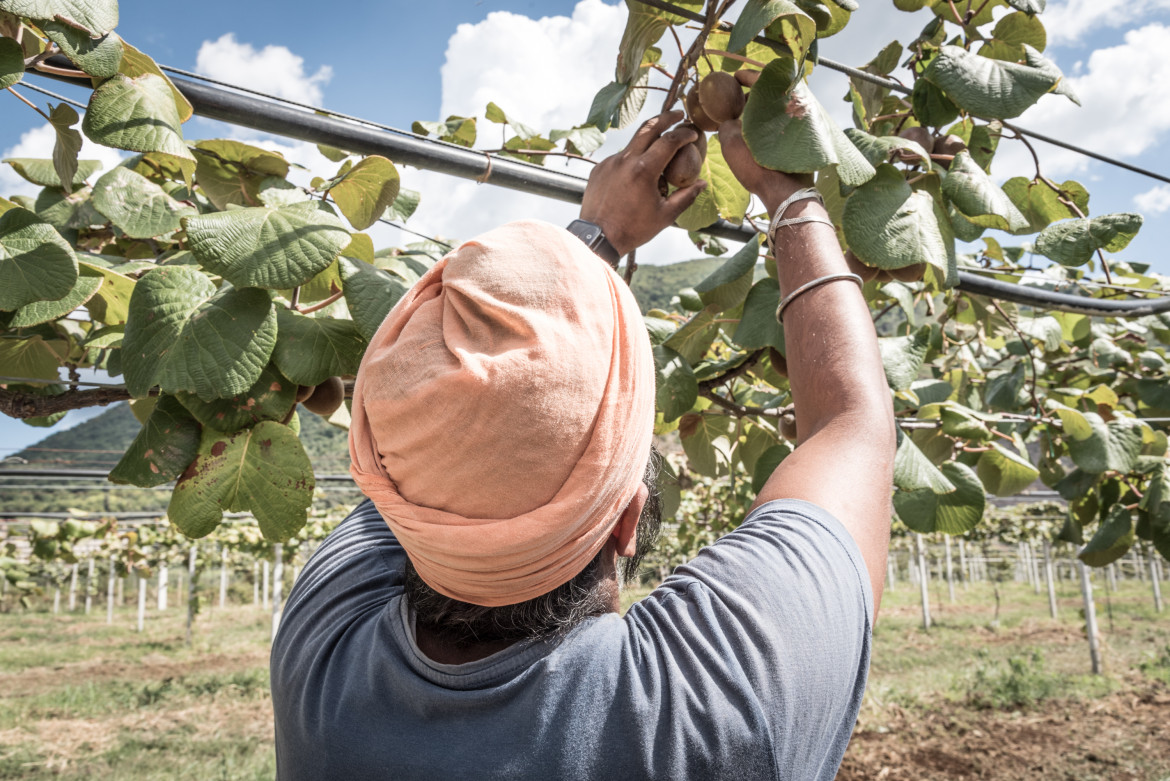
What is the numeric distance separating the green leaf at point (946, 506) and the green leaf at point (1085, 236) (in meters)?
0.55

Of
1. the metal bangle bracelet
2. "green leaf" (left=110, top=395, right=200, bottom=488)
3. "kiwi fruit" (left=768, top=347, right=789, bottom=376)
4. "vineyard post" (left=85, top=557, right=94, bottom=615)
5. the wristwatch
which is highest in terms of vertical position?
the wristwatch

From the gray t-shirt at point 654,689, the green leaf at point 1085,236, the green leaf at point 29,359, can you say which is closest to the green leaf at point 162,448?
the green leaf at point 29,359

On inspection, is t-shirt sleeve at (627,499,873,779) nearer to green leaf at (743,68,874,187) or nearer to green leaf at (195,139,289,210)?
green leaf at (743,68,874,187)

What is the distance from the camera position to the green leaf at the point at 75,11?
877 millimetres

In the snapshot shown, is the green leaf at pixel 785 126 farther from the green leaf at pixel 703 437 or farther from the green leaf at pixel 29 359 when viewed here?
the green leaf at pixel 29 359

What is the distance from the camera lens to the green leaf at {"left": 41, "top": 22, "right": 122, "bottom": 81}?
95cm

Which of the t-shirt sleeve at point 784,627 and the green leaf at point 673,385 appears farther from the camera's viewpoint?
the green leaf at point 673,385

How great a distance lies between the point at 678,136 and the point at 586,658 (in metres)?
0.83

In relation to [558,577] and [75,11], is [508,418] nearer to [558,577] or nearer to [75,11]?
[558,577]

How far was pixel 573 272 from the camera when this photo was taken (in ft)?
2.51

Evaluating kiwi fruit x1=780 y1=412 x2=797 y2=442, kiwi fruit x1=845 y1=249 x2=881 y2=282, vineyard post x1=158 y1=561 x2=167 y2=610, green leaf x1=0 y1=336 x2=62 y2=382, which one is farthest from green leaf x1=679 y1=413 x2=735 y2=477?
vineyard post x1=158 y1=561 x2=167 y2=610

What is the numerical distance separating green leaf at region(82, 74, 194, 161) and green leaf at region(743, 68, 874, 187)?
0.80 m

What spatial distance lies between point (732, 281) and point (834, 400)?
0.71m

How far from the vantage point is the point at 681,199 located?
1.21 meters
